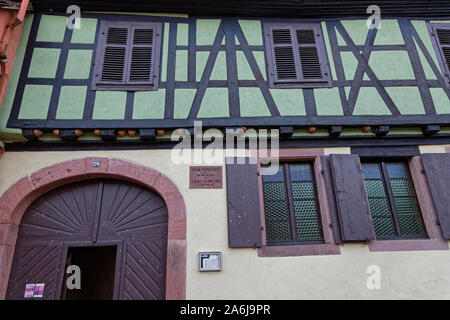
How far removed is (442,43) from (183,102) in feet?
15.6

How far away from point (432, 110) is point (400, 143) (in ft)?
2.54

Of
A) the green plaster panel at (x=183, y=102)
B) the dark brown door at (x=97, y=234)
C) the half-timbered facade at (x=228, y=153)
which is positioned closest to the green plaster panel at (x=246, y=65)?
the half-timbered facade at (x=228, y=153)

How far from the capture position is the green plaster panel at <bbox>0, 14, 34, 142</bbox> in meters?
4.47

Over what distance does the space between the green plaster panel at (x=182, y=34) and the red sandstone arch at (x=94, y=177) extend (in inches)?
89.8

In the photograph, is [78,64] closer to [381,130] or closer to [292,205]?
[292,205]

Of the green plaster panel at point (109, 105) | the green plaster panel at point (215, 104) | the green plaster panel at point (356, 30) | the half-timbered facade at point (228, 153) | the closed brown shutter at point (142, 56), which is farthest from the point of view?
the green plaster panel at point (356, 30)

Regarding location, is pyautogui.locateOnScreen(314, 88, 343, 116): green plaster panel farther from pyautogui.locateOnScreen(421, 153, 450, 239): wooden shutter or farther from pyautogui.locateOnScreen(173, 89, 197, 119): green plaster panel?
pyautogui.locateOnScreen(173, 89, 197, 119): green plaster panel

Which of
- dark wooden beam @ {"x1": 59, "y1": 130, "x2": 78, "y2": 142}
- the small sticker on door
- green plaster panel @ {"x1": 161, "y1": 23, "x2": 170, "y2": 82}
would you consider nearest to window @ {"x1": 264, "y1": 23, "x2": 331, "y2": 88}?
green plaster panel @ {"x1": 161, "y1": 23, "x2": 170, "y2": 82}

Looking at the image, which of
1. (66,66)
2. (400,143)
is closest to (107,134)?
(66,66)

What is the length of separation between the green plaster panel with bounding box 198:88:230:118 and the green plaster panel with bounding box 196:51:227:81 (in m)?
0.26

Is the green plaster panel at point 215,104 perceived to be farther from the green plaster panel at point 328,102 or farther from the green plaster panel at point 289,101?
the green plaster panel at point 328,102

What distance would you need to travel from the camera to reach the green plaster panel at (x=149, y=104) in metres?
4.71

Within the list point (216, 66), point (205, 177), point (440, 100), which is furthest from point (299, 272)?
point (440, 100)
